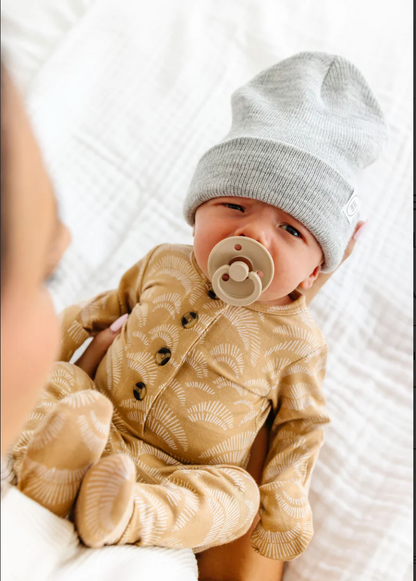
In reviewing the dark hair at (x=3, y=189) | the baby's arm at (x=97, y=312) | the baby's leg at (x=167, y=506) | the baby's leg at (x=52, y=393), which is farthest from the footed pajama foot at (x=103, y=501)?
the baby's arm at (x=97, y=312)

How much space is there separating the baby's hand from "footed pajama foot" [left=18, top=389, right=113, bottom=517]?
0.42 m

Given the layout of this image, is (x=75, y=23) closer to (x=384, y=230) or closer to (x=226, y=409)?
(x=384, y=230)

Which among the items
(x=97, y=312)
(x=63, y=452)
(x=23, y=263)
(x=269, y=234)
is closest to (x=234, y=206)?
(x=269, y=234)

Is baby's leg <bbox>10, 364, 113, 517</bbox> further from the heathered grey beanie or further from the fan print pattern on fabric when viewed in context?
the heathered grey beanie

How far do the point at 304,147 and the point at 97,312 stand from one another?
1.47 feet

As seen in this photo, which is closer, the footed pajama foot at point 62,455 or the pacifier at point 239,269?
the footed pajama foot at point 62,455

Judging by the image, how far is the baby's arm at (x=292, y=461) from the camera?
2.39 feet

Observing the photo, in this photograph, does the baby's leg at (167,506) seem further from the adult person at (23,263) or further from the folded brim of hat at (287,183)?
the folded brim of hat at (287,183)

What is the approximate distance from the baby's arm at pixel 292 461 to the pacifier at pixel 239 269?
0.52ft

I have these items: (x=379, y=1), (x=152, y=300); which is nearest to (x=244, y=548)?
(x=152, y=300)

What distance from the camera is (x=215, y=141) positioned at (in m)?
1.25

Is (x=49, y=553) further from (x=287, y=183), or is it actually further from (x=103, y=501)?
(x=287, y=183)

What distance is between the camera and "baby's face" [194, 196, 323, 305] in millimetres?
735

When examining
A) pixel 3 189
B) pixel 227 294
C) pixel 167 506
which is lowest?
pixel 167 506
